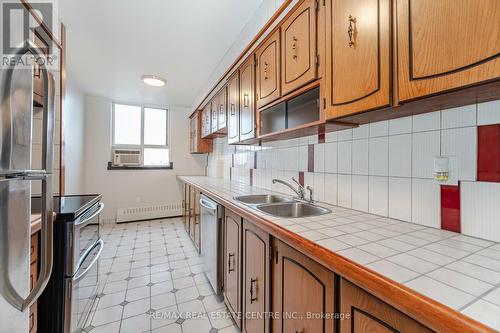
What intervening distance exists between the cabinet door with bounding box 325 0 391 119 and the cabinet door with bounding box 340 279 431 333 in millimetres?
694

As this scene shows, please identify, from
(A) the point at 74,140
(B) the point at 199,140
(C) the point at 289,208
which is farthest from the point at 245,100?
(A) the point at 74,140

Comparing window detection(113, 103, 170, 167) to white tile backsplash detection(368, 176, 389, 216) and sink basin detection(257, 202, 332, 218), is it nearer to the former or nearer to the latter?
sink basin detection(257, 202, 332, 218)

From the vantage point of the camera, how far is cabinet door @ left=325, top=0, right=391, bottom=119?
838 mm

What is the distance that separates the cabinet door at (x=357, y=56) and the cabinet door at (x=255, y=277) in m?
0.78

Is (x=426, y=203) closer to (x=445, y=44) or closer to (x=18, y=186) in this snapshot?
(x=445, y=44)

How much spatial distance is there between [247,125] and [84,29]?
1864mm

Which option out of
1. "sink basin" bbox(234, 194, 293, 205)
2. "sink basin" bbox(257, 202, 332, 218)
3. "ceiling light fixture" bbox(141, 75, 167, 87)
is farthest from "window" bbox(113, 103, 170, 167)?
"sink basin" bbox(257, 202, 332, 218)

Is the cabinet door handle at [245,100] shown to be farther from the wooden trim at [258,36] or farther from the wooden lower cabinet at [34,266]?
the wooden lower cabinet at [34,266]

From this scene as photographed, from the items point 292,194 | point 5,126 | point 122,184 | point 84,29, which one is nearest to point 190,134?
point 122,184

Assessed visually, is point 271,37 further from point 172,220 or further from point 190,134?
point 172,220

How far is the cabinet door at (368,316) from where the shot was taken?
1.69 ft

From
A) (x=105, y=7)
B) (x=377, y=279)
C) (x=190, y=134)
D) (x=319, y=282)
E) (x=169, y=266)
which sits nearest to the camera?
(x=377, y=279)

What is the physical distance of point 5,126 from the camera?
2.02 feet

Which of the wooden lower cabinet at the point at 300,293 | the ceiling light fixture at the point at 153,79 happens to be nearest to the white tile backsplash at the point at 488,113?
the wooden lower cabinet at the point at 300,293
